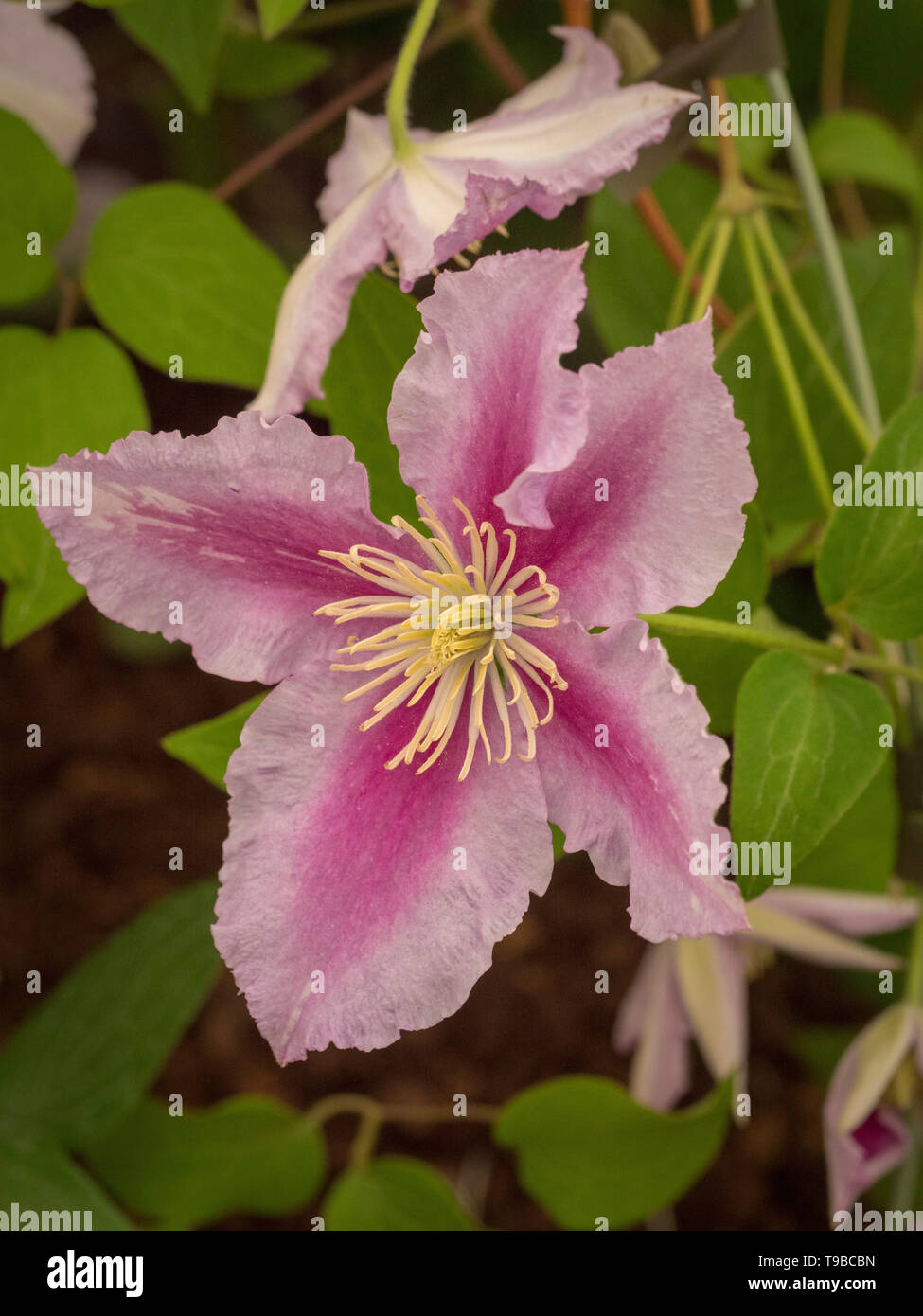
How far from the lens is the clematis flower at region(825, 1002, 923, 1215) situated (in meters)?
0.66

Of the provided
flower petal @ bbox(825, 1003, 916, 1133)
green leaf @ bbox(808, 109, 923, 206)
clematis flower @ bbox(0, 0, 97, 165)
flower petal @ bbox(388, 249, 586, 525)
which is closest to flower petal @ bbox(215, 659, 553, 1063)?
flower petal @ bbox(388, 249, 586, 525)

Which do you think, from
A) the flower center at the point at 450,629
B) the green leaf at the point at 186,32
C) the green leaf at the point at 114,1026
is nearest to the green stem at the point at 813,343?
the flower center at the point at 450,629

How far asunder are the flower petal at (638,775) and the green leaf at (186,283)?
0.91 feet

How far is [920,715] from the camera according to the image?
0.60m

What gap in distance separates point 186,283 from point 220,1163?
1.89 ft

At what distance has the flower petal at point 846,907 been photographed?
69 cm

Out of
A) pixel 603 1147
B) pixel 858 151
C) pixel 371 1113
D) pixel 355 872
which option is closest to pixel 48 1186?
pixel 371 1113

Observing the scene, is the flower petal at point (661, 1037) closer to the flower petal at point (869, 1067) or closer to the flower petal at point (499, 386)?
the flower petal at point (869, 1067)

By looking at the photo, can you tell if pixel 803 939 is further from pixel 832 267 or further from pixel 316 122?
pixel 316 122

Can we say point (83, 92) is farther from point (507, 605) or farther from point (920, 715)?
point (920, 715)

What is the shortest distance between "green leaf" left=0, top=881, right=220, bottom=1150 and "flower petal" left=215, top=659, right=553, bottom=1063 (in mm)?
416

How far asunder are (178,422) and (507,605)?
91cm
